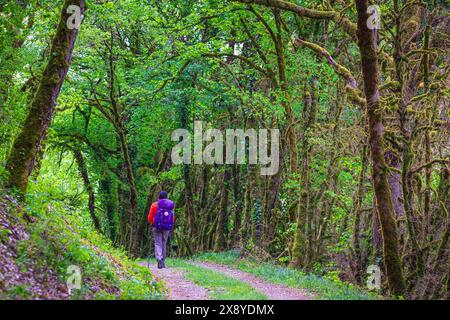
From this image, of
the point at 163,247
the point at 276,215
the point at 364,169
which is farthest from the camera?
the point at 276,215

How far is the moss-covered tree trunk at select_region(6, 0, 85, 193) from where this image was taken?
10258mm

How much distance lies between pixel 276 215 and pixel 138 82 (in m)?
7.86

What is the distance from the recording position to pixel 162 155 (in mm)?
31266

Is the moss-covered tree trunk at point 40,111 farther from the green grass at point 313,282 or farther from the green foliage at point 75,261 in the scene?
the green grass at point 313,282

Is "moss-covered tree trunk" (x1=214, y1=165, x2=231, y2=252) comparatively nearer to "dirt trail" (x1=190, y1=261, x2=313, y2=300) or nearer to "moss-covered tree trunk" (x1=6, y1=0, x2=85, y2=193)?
"dirt trail" (x1=190, y1=261, x2=313, y2=300)

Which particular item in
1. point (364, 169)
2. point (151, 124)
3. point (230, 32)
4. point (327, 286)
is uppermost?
point (230, 32)

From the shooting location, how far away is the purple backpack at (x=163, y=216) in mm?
15516

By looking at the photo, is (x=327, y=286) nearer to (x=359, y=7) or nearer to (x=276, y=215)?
(x=359, y=7)

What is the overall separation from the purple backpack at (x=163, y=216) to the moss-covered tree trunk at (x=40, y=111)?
218 inches

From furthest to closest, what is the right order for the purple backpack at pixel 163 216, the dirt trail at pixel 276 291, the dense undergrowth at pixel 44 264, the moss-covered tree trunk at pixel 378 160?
the purple backpack at pixel 163 216
the moss-covered tree trunk at pixel 378 160
the dirt trail at pixel 276 291
the dense undergrowth at pixel 44 264

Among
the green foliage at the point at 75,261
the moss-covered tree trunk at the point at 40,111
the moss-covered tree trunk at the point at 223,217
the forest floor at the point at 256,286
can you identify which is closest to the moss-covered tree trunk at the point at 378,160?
the forest floor at the point at 256,286

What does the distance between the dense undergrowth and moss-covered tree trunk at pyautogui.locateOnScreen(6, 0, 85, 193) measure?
600 millimetres

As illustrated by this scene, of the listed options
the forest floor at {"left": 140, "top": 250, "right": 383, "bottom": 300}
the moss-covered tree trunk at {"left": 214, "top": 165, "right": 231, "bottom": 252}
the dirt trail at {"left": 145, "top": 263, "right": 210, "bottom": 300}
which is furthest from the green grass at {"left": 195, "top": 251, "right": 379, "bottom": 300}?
the moss-covered tree trunk at {"left": 214, "top": 165, "right": 231, "bottom": 252}

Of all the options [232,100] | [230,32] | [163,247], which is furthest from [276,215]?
[230,32]
